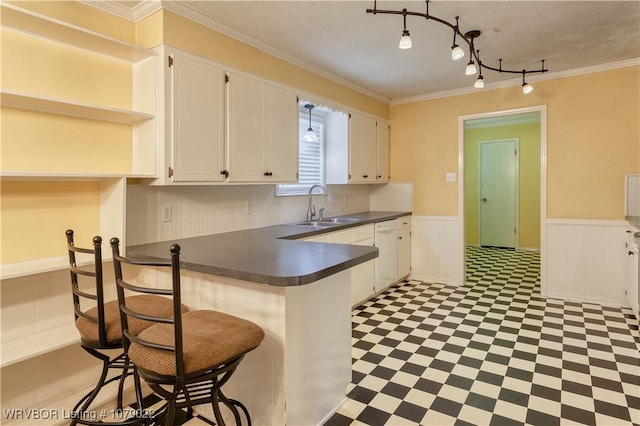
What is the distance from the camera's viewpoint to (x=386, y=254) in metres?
4.26

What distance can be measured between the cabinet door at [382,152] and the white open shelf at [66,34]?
123 inches

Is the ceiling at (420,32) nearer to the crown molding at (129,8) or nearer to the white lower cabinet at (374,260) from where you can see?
the crown molding at (129,8)

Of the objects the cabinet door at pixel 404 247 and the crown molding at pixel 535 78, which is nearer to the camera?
the crown molding at pixel 535 78

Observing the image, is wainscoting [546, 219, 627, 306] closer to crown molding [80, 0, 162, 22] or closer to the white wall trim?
the white wall trim

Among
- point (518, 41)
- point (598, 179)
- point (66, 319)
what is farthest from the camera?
point (598, 179)

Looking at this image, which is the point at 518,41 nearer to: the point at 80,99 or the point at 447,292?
the point at 447,292

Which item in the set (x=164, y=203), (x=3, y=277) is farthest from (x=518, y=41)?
(x=3, y=277)

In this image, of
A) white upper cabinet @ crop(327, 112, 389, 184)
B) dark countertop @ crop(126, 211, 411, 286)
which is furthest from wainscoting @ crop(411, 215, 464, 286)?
dark countertop @ crop(126, 211, 411, 286)

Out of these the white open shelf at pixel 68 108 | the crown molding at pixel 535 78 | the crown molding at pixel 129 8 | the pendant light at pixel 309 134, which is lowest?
the white open shelf at pixel 68 108

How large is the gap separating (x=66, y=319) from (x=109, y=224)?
1.91 feet

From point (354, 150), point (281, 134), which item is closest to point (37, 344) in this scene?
point (281, 134)

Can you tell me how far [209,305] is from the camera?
190 cm

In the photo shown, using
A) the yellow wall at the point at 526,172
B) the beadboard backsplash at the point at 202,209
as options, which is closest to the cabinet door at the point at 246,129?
the beadboard backsplash at the point at 202,209

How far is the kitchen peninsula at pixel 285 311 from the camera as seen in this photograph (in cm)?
166
